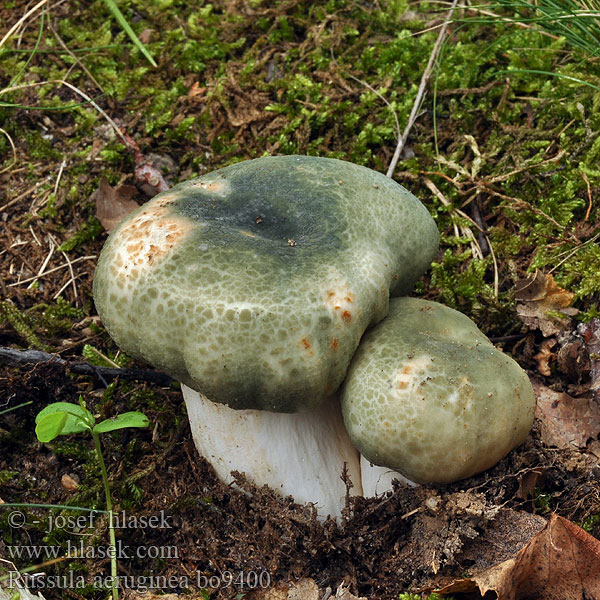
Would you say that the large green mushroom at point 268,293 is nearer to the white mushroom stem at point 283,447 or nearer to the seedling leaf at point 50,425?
the white mushroom stem at point 283,447

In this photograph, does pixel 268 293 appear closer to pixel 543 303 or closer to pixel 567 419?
pixel 567 419

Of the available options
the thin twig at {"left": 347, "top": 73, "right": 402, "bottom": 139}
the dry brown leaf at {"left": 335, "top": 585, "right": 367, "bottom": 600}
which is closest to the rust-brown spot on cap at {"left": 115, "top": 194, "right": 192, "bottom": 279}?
the dry brown leaf at {"left": 335, "top": 585, "right": 367, "bottom": 600}

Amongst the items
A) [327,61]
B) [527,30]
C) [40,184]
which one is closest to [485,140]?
[527,30]

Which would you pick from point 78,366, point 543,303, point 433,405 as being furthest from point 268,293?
point 543,303

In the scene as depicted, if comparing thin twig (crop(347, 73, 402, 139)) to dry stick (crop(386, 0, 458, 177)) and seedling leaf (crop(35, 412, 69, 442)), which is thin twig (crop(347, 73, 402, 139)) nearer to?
dry stick (crop(386, 0, 458, 177))

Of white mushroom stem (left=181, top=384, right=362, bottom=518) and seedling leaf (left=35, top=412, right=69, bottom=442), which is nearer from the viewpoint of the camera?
seedling leaf (left=35, top=412, right=69, bottom=442)

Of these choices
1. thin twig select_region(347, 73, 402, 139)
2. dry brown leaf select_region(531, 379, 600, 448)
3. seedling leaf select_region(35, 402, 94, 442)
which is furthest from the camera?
thin twig select_region(347, 73, 402, 139)
